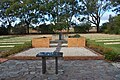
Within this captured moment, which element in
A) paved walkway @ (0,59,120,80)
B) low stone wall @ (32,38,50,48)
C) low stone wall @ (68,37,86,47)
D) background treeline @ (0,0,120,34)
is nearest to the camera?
paved walkway @ (0,59,120,80)

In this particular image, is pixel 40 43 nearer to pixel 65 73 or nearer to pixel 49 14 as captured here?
pixel 65 73

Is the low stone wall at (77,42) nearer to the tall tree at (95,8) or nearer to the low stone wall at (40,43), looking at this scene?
the low stone wall at (40,43)

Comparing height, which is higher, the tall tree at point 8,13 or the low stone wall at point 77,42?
the tall tree at point 8,13

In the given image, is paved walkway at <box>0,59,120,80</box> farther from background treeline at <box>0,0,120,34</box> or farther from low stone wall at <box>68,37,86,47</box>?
background treeline at <box>0,0,120,34</box>

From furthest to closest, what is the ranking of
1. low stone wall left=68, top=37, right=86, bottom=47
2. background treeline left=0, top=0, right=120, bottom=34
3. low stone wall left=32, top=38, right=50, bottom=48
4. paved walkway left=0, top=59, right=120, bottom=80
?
1. background treeline left=0, top=0, right=120, bottom=34
2. low stone wall left=68, top=37, right=86, bottom=47
3. low stone wall left=32, top=38, right=50, bottom=48
4. paved walkway left=0, top=59, right=120, bottom=80

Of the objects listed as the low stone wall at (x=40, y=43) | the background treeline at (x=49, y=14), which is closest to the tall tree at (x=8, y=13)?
the background treeline at (x=49, y=14)

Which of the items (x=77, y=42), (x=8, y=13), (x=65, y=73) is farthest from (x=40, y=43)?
(x=8, y=13)

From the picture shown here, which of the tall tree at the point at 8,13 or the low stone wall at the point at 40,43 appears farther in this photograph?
the tall tree at the point at 8,13

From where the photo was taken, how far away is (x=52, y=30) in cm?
4328

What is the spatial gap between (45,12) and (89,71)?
36.2 metres

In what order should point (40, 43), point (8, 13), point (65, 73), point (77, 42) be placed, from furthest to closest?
point (8, 13) → point (77, 42) → point (40, 43) → point (65, 73)

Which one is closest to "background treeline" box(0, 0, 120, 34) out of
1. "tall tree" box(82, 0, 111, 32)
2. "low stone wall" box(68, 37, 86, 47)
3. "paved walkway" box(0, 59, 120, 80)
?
"tall tree" box(82, 0, 111, 32)

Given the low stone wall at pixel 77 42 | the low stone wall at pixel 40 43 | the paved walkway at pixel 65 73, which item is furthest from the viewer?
the low stone wall at pixel 77 42

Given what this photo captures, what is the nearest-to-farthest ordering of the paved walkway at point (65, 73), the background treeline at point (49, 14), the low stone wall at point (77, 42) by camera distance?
the paved walkway at point (65, 73) → the low stone wall at point (77, 42) → the background treeline at point (49, 14)
